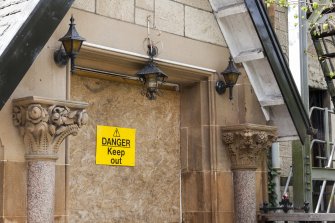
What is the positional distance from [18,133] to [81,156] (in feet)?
5.15

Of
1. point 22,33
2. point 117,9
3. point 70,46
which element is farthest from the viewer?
point 117,9

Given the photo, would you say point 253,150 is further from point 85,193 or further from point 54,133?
point 54,133

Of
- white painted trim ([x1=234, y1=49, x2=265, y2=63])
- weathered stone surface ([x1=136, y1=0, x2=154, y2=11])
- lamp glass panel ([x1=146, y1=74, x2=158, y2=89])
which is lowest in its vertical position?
lamp glass panel ([x1=146, y1=74, x2=158, y2=89])

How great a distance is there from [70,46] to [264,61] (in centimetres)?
325

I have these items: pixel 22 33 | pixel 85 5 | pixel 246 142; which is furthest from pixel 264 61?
pixel 22 33

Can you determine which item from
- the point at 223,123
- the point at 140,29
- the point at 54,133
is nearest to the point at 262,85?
the point at 223,123

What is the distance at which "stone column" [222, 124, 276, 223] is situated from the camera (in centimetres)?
977

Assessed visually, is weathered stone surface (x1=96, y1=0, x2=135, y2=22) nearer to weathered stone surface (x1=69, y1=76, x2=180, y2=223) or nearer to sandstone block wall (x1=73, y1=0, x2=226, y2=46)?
sandstone block wall (x1=73, y1=0, x2=226, y2=46)

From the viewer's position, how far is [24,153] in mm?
7445

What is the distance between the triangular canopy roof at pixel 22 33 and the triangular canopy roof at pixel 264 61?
123 inches

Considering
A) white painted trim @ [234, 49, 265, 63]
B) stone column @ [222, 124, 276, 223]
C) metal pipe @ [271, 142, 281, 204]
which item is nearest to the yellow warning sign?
stone column @ [222, 124, 276, 223]

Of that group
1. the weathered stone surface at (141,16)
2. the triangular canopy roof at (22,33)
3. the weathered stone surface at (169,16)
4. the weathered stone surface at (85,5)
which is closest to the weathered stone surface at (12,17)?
the triangular canopy roof at (22,33)

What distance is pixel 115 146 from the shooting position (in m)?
9.33

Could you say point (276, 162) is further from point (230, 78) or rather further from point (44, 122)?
point (44, 122)
